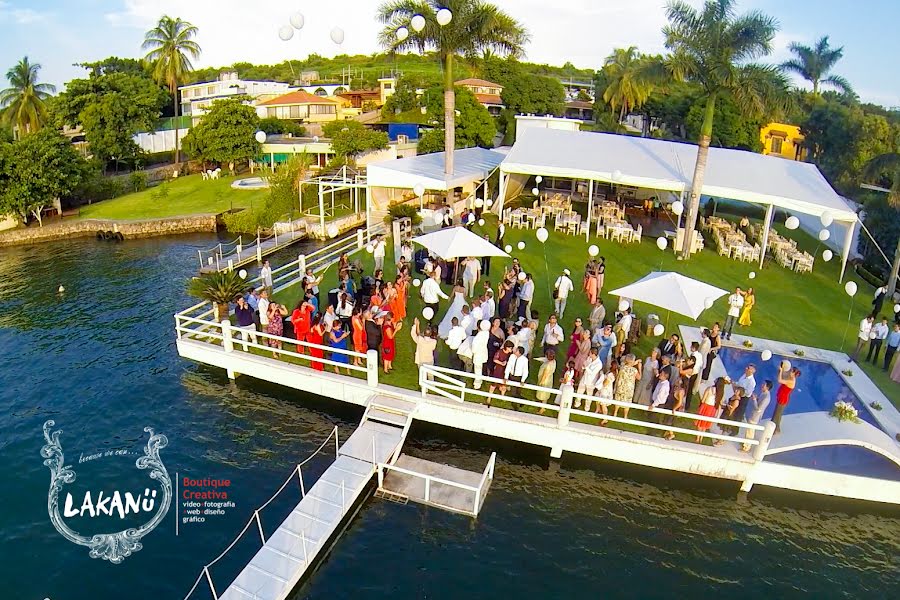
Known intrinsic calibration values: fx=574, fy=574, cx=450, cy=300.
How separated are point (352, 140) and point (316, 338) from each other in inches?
1475

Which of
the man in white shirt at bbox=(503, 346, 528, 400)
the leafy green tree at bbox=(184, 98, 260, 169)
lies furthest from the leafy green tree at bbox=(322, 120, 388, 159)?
the man in white shirt at bbox=(503, 346, 528, 400)

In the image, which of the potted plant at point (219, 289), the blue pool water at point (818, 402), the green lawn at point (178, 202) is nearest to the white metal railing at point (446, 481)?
the blue pool water at point (818, 402)

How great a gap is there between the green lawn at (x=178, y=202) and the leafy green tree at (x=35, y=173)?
2563 mm

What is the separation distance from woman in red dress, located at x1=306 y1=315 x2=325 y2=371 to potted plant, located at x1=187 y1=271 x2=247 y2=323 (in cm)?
331

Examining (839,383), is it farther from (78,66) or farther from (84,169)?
(78,66)

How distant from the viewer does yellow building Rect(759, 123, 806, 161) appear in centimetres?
4881

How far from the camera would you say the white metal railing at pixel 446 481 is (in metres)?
10.8

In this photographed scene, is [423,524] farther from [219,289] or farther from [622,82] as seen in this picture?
[622,82]

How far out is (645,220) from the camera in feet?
87.3

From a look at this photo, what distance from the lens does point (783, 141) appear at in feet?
171

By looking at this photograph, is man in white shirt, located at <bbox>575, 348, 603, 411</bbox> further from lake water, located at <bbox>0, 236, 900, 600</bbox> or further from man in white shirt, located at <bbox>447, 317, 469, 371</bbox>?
man in white shirt, located at <bbox>447, 317, 469, 371</bbox>

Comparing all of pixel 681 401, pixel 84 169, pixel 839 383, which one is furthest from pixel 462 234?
pixel 84 169

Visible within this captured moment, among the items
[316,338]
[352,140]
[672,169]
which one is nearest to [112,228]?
[352,140]

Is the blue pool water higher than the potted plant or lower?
lower
